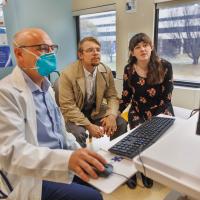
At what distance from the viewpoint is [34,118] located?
1.04 metres

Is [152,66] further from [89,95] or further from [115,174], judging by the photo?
[115,174]

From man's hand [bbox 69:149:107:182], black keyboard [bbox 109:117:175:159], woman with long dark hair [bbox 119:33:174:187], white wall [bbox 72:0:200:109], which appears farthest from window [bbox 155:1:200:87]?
man's hand [bbox 69:149:107:182]

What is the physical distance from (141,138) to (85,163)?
0.34 meters

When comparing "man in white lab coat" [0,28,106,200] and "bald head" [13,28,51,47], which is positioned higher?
"bald head" [13,28,51,47]

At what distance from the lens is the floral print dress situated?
6.37 ft

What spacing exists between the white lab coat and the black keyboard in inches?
8.6

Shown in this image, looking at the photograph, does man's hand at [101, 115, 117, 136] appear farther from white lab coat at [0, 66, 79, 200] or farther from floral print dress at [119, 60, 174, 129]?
white lab coat at [0, 66, 79, 200]

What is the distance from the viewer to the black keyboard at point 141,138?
87 cm

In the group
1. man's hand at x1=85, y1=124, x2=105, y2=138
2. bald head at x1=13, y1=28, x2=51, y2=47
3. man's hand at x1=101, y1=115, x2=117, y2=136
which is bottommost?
man's hand at x1=85, y1=124, x2=105, y2=138

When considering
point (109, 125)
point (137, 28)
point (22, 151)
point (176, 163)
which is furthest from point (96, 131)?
point (137, 28)

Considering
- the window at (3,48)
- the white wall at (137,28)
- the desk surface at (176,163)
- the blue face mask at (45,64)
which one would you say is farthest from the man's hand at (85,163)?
the window at (3,48)

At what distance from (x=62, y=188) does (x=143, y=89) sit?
3.90ft

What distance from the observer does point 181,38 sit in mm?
2494

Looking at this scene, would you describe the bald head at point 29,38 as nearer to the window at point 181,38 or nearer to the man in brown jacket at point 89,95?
the man in brown jacket at point 89,95
